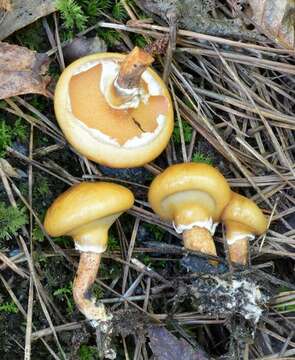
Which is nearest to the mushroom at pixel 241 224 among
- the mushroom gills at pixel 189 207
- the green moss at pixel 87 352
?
the mushroom gills at pixel 189 207

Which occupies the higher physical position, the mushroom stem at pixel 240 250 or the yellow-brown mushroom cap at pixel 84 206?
the yellow-brown mushroom cap at pixel 84 206

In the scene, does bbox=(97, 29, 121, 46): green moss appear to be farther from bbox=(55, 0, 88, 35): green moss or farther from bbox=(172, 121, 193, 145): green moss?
bbox=(172, 121, 193, 145): green moss

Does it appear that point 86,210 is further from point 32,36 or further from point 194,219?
point 32,36

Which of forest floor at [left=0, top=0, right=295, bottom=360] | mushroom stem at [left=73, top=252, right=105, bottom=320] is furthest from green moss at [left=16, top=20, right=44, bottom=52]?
mushroom stem at [left=73, top=252, right=105, bottom=320]

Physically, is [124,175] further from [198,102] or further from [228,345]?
[228,345]

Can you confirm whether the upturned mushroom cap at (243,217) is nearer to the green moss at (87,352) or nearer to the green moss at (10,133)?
the green moss at (87,352)

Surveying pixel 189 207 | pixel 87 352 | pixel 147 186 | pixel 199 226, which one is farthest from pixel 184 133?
pixel 87 352

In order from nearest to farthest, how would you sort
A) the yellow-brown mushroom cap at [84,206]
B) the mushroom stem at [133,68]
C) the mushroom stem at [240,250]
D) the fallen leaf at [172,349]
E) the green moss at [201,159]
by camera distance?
the mushroom stem at [133,68], the yellow-brown mushroom cap at [84,206], the fallen leaf at [172,349], the mushroom stem at [240,250], the green moss at [201,159]
